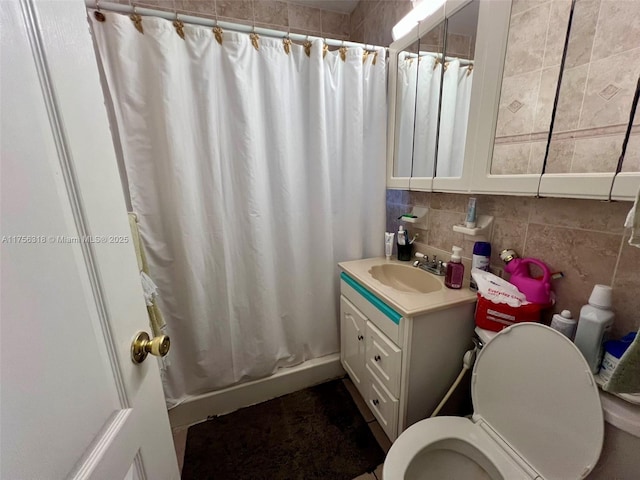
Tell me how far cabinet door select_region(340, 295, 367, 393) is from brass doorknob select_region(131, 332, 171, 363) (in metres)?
0.92

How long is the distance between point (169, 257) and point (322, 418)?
3.89ft

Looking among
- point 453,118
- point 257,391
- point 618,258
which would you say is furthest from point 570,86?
point 257,391

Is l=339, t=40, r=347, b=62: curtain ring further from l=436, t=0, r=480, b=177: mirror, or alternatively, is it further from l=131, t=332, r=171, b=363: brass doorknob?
l=131, t=332, r=171, b=363: brass doorknob

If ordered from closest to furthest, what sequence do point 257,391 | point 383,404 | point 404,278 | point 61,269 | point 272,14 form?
point 61,269, point 383,404, point 404,278, point 257,391, point 272,14

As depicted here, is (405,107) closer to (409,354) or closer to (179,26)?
(179,26)

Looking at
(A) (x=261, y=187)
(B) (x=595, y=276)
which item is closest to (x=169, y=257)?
(A) (x=261, y=187)

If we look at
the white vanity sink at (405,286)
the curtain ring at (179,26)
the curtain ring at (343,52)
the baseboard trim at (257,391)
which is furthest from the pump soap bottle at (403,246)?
the curtain ring at (179,26)

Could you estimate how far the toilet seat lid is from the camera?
26.6 inches

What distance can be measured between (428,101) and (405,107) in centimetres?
15

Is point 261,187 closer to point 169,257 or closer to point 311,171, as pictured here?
point 311,171

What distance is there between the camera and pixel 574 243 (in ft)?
2.76

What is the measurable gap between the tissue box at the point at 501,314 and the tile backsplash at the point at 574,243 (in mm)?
116

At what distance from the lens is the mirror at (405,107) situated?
1.33 metres

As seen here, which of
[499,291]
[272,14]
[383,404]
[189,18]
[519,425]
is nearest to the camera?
[519,425]
